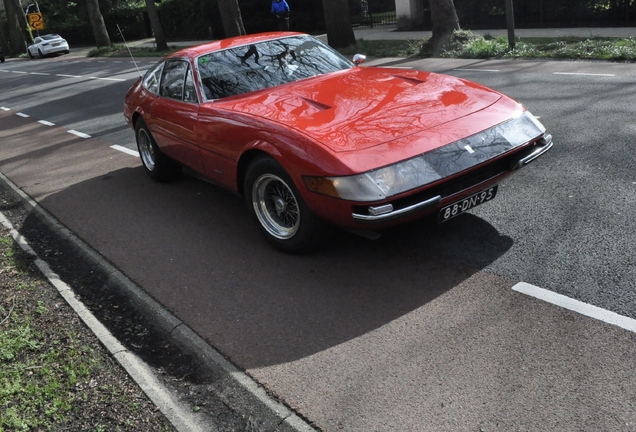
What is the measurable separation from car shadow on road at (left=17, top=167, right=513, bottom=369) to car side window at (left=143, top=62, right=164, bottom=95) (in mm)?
1307

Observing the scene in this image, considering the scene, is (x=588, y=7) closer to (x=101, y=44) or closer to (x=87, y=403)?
(x=87, y=403)

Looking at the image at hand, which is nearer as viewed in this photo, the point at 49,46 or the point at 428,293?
the point at 428,293

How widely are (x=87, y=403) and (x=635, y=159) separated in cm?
533

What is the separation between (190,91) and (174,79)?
0.58 metres

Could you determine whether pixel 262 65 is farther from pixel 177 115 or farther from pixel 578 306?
pixel 578 306

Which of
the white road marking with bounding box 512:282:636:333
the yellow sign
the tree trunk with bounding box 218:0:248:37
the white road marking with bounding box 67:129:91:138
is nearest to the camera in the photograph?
the white road marking with bounding box 512:282:636:333

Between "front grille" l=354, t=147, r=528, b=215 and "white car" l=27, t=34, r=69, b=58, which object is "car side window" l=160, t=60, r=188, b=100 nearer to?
"front grille" l=354, t=147, r=528, b=215

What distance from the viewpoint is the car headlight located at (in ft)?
14.1

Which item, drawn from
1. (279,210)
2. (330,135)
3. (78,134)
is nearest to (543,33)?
(78,134)

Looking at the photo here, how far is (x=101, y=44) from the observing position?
4003cm

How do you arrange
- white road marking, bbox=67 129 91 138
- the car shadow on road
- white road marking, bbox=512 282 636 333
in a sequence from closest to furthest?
1. white road marking, bbox=512 282 636 333
2. the car shadow on road
3. white road marking, bbox=67 129 91 138

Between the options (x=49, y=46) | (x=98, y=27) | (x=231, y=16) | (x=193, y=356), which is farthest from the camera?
(x=49, y=46)

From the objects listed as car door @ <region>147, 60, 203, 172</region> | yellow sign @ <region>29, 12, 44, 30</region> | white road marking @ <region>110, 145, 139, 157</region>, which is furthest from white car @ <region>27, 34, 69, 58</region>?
car door @ <region>147, 60, 203, 172</region>

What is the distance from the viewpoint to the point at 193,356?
4.12m
